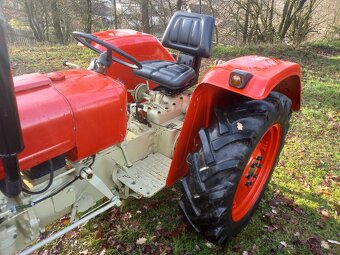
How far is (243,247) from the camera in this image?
7.29 feet

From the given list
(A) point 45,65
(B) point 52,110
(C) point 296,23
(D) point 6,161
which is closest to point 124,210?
(B) point 52,110

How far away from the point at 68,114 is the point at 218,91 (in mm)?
914

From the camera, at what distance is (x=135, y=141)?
2.20 metres

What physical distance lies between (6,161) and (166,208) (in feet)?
5.36

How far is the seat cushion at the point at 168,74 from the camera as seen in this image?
7.69 ft

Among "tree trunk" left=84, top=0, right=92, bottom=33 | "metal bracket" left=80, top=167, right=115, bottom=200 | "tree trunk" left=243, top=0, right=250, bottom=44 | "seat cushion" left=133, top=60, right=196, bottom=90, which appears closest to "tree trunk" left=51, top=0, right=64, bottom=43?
"tree trunk" left=84, top=0, right=92, bottom=33

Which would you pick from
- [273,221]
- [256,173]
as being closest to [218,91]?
[256,173]

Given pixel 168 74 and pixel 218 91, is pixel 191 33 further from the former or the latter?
pixel 218 91

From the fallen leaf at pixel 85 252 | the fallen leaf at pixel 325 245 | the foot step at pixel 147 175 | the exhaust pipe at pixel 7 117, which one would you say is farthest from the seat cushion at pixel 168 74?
the fallen leaf at pixel 325 245

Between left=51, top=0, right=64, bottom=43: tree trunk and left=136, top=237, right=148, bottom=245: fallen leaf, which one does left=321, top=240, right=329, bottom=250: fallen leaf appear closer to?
left=136, top=237, right=148, bottom=245: fallen leaf

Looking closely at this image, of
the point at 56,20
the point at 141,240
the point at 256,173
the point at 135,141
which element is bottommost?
the point at 56,20

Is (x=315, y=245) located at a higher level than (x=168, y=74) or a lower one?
lower

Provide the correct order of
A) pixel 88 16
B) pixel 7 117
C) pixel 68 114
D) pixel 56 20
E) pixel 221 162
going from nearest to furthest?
pixel 7 117, pixel 68 114, pixel 221 162, pixel 88 16, pixel 56 20

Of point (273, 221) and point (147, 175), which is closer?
point (147, 175)
